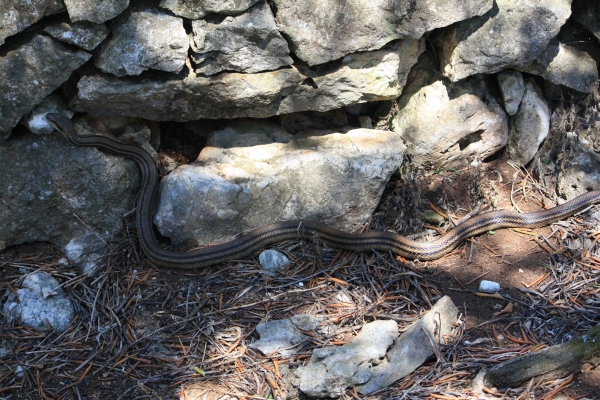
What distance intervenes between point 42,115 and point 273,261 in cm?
231

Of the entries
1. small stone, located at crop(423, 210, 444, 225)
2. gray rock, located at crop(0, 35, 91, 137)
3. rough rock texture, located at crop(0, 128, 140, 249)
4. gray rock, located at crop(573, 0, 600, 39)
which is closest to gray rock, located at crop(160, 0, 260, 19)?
gray rock, located at crop(0, 35, 91, 137)

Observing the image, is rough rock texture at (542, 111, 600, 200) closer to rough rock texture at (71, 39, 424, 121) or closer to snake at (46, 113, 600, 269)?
snake at (46, 113, 600, 269)

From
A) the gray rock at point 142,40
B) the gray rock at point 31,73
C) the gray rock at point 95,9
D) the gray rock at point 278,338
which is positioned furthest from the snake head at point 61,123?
the gray rock at point 278,338

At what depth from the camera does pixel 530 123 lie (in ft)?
19.1

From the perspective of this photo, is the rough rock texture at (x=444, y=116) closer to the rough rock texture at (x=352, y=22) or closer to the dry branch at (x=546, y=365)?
the rough rock texture at (x=352, y=22)

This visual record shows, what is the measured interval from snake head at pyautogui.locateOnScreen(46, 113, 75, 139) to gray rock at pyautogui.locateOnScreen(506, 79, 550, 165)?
4370 millimetres

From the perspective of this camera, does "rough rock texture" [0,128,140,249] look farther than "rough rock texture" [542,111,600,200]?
No

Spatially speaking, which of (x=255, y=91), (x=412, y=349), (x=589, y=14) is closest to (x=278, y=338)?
(x=412, y=349)

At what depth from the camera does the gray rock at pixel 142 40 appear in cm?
443

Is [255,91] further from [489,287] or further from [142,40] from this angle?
[489,287]

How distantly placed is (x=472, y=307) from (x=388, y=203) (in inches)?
54.7

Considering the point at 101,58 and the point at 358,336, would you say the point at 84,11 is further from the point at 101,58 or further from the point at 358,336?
the point at 358,336

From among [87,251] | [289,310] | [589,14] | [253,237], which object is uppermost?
[589,14]

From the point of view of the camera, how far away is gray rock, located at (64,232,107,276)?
482 centimetres
